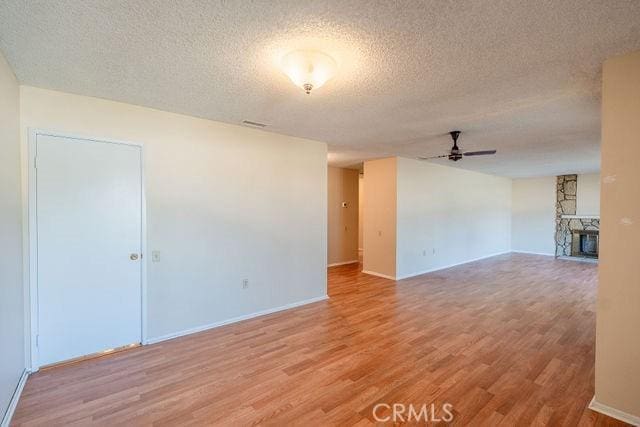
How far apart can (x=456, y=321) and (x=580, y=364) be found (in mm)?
1241

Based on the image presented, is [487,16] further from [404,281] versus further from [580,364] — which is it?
[404,281]

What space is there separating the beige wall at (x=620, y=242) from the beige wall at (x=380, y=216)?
3.85 m

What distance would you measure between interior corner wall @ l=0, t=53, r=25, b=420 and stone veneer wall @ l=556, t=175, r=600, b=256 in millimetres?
11578

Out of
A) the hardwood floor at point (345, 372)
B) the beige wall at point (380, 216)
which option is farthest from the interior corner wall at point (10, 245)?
the beige wall at point (380, 216)

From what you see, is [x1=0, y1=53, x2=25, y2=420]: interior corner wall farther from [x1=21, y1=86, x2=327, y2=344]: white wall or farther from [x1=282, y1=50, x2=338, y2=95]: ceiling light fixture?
[x1=282, y1=50, x2=338, y2=95]: ceiling light fixture

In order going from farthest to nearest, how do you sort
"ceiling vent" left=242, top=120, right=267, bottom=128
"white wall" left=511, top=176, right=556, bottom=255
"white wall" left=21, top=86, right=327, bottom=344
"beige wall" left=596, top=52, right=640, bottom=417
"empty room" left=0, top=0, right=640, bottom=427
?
"white wall" left=511, top=176, right=556, bottom=255 → "ceiling vent" left=242, top=120, right=267, bottom=128 → "white wall" left=21, top=86, right=327, bottom=344 → "beige wall" left=596, top=52, right=640, bottom=417 → "empty room" left=0, top=0, right=640, bottom=427

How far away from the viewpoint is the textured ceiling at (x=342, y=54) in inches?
61.7

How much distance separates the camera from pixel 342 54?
79.0 inches

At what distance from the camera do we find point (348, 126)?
12.2 feet

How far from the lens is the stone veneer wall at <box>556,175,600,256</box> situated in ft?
27.7

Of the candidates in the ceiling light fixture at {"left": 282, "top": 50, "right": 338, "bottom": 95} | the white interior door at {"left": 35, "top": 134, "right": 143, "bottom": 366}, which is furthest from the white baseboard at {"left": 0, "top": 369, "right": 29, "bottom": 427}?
the ceiling light fixture at {"left": 282, "top": 50, "right": 338, "bottom": 95}

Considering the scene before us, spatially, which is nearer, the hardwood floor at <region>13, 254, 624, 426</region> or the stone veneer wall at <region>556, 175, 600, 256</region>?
the hardwood floor at <region>13, 254, 624, 426</region>

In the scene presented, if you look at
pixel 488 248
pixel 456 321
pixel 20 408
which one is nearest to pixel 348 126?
pixel 456 321

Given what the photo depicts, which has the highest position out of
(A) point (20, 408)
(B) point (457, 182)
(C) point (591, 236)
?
(B) point (457, 182)
